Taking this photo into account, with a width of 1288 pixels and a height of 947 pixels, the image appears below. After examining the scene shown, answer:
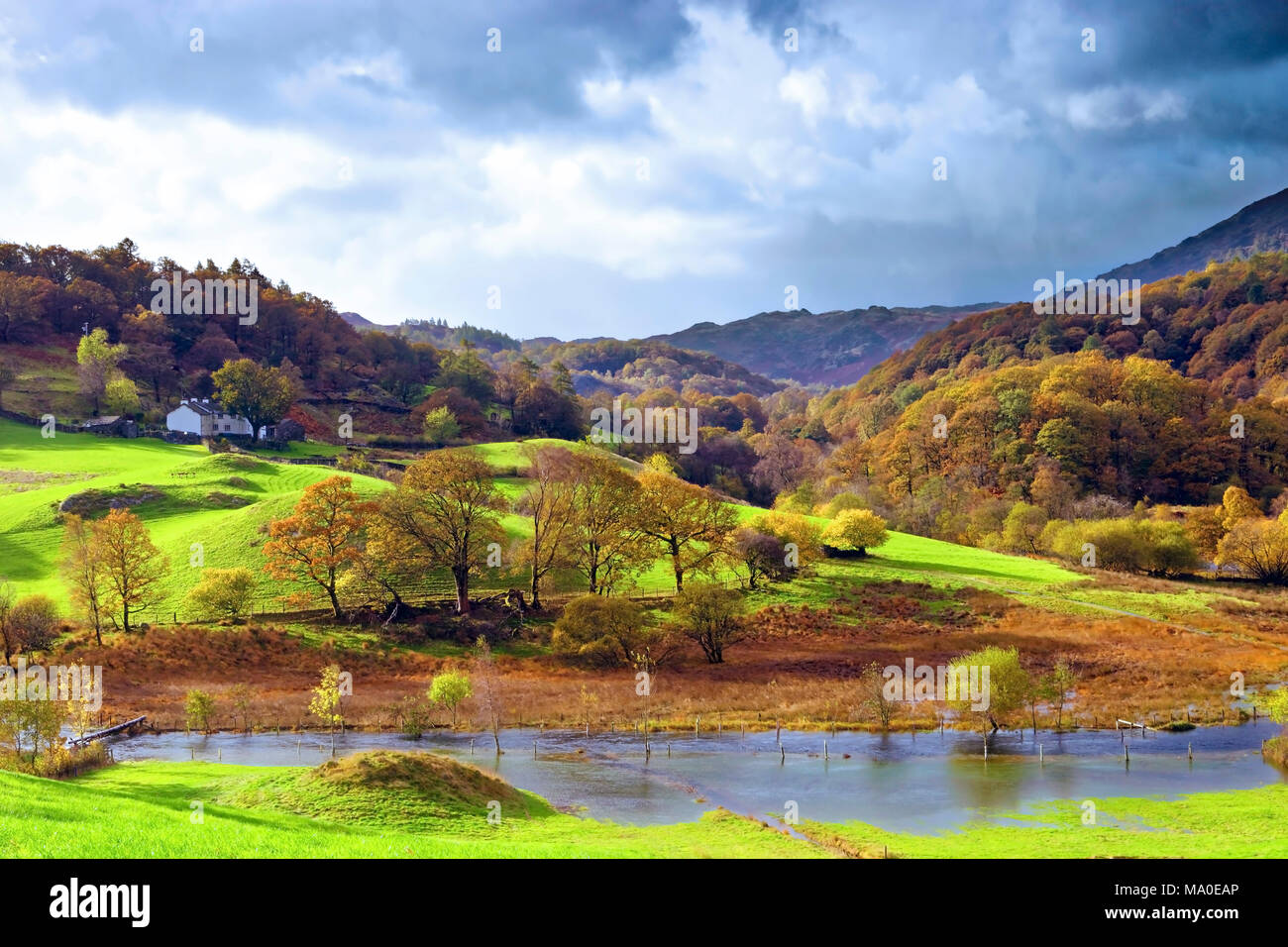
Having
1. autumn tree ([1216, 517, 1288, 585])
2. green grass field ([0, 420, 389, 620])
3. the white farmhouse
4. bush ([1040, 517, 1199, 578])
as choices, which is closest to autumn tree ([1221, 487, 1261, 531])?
autumn tree ([1216, 517, 1288, 585])

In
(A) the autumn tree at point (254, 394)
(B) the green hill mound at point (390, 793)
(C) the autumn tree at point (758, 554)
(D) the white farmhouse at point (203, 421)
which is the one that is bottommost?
(B) the green hill mound at point (390, 793)

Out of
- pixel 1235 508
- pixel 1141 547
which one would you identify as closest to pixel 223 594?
pixel 1141 547

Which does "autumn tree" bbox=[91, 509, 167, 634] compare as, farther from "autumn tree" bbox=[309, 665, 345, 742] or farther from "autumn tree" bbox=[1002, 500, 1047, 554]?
"autumn tree" bbox=[1002, 500, 1047, 554]

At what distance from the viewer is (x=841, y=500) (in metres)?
102

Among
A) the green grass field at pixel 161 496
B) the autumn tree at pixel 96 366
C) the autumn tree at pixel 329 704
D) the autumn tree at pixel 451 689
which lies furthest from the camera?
the autumn tree at pixel 96 366

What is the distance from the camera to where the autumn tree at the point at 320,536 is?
203 feet

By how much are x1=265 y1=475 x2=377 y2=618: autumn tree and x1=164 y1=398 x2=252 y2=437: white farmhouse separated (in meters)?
66.5

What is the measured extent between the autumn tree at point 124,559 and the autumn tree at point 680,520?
35.8 meters

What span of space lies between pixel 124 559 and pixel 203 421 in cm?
6951

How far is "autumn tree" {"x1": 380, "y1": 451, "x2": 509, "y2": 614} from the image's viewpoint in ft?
209

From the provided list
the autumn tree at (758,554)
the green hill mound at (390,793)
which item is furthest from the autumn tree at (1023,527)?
the green hill mound at (390,793)

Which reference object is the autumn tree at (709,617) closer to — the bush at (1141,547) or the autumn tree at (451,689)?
the autumn tree at (451,689)

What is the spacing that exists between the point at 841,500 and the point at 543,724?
65.7 meters
